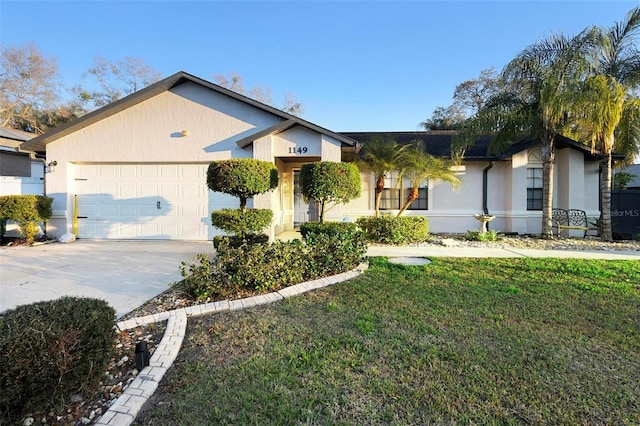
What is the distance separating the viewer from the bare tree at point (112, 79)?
25955mm

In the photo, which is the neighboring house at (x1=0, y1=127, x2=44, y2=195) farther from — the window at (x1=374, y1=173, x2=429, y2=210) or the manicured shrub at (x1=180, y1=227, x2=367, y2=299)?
the window at (x1=374, y1=173, x2=429, y2=210)

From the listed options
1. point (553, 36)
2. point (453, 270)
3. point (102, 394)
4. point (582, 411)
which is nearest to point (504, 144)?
point (553, 36)

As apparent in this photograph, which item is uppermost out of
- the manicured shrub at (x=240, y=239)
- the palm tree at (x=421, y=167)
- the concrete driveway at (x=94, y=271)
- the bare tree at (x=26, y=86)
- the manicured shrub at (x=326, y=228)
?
the bare tree at (x=26, y=86)

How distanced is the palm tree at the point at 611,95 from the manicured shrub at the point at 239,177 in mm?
8675

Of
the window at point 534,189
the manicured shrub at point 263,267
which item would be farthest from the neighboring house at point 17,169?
the window at point 534,189

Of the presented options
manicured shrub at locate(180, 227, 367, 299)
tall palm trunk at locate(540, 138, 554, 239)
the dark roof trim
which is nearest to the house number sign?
the dark roof trim

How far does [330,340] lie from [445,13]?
10.2 meters

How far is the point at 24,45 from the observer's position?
75.3 feet

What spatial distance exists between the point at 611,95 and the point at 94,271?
13.0 meters

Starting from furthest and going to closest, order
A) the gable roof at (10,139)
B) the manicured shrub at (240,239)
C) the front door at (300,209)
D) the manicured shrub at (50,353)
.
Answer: the gable roof at (10,139) → the front door at (300,209) → the manicured shrub at (240,239) → the manicured shrub at (50,353)

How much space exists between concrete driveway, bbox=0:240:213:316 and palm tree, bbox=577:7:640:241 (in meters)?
11.0

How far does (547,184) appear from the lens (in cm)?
982

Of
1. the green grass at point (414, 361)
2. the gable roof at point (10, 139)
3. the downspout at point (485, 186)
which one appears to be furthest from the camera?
the gable roof at point (10, 139)

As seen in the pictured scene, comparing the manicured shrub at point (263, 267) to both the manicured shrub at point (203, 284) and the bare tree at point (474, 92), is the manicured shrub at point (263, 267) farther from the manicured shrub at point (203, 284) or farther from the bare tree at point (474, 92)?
the bare tree at point (474, 92)
